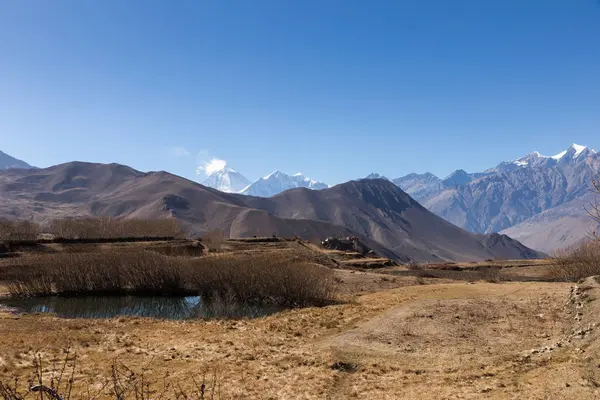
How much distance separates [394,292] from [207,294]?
18.9m

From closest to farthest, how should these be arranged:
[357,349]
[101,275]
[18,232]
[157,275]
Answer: [357,349] → [101,275] → [157,275] → [18,232]

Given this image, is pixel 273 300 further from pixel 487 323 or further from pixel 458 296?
pixel 487 323

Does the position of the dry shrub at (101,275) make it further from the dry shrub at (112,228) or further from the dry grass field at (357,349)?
the dry shrub at (112,228)

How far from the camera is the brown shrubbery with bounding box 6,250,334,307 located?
40938 millimetres

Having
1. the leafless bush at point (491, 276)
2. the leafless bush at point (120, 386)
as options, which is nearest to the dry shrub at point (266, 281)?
the leafless bush at point (491, 276)

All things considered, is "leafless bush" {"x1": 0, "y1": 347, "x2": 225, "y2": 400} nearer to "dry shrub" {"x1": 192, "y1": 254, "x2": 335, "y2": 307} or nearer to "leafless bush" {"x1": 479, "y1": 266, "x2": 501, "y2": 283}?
"dry shrub" {"x1": 192, "y1": 254, "x2": 335, "y2": 307}

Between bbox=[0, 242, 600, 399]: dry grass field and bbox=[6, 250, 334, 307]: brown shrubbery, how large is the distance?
30.0 feet

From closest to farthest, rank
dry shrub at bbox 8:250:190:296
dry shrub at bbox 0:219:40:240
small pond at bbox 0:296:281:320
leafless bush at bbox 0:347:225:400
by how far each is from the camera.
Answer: leafless bush at bbox 0:347:225:400
small pond at bbox 0:296:281:320
dry shrub at bbox 8:250:190:296
dry shrub at bbox 0:219:40:240

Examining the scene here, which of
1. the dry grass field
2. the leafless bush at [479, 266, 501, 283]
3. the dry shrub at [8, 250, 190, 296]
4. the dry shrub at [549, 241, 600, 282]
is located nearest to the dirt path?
the dry grass field

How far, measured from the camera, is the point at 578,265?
141 feet

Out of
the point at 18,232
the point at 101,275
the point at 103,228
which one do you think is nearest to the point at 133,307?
the point at 101,275

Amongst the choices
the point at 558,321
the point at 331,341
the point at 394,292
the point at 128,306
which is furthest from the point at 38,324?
the point at 558,321

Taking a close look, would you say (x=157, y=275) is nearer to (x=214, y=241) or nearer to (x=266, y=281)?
(x=266, y=281)

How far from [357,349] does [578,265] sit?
110 ft
